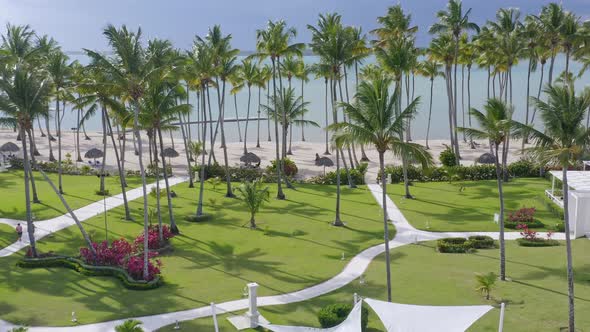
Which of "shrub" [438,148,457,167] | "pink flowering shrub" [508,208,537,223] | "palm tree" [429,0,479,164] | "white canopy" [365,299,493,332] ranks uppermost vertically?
"palm tree" [429,0,479,164]

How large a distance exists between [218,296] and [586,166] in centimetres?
3701

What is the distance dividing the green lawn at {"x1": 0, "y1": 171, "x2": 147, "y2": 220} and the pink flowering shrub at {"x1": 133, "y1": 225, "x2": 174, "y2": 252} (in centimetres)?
1048

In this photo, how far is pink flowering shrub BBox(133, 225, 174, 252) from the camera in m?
30.0

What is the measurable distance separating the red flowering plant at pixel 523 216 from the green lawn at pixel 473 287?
4557 mm

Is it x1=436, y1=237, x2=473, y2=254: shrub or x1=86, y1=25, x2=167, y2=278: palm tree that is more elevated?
x1=86, y1=25, x2=167, y2=278: palm tree

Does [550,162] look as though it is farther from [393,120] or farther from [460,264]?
[460,264]

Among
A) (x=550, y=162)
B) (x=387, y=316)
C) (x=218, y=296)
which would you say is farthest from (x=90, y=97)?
(x=550, y=162)

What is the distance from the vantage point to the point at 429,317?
15.6 meters

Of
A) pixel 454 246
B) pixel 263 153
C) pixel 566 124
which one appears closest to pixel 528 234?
pixel 454 246

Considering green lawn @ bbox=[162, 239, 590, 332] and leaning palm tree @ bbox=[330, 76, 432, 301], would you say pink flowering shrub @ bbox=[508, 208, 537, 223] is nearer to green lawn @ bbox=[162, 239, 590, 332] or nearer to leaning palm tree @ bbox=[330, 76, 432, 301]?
green lawn @ bbox=[162, 239, 590, 332]

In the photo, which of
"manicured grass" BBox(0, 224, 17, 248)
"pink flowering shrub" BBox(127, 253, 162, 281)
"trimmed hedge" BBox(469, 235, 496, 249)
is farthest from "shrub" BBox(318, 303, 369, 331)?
"manicured grass" BBox(0, 224, 17, 248)

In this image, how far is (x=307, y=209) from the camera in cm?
4078

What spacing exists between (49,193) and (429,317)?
38784 mm

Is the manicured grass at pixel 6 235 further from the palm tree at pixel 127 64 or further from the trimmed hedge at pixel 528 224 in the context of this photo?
the trimmed hedge at pixel 528 224
